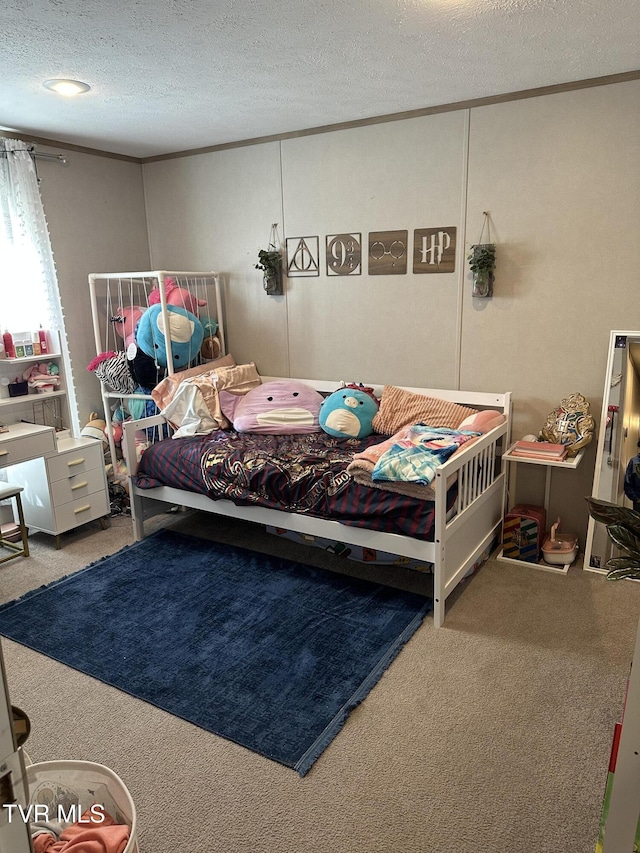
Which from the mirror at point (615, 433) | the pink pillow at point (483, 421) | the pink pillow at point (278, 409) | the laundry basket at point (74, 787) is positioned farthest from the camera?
the pink pillow at point (278, 409)

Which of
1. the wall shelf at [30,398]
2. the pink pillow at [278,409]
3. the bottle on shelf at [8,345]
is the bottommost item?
the pink pillow at [278,409]

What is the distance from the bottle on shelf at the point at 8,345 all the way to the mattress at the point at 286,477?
0.95 meters

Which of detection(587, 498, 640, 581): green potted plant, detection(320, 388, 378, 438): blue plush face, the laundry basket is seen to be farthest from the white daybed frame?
the laundry basket

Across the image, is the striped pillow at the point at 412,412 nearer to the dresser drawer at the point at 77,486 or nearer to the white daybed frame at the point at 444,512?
the white daybed frame at the point at 444,512

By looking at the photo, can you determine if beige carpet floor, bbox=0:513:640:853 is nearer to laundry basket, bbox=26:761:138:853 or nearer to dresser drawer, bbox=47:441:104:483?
laundry basket, bbox=26:761:138:853

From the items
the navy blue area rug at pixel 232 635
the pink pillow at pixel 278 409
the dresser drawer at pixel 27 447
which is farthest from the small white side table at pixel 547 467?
the dresser drawer at pixel 27 447

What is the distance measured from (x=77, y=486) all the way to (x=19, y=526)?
38 centimetres

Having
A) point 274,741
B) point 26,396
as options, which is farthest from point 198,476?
point 274,741

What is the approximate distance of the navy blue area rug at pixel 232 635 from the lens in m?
2.17

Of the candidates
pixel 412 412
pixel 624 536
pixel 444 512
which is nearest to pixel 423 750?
pixel 444 512

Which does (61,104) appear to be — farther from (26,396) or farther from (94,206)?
(26,396)

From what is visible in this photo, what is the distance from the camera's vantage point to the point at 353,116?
346 cm

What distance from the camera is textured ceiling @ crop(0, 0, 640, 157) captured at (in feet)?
6.86

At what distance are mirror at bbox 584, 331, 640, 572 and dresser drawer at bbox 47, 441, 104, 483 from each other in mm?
2832
